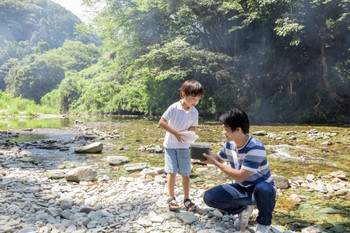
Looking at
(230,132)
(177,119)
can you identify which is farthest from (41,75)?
(230,132)

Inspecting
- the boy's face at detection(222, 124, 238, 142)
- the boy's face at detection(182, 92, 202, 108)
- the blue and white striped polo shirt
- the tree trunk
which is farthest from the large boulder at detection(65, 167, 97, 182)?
the tree trunk

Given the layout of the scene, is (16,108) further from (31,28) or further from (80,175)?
(31,28)

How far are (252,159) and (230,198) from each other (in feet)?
1.60

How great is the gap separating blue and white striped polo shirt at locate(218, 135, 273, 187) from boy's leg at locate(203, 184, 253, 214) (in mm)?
104

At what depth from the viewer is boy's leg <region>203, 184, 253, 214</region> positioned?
2.20 metres

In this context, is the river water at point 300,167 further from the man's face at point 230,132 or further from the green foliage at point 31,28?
the green foliage at point 31,28

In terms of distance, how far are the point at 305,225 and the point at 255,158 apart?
4.20ft

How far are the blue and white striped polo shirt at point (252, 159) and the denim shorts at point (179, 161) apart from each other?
0.54m

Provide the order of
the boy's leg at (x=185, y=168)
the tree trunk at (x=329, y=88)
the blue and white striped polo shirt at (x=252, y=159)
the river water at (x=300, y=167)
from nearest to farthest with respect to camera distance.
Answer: the blue and white striped polo shirt at (x=252, y=159) → the boy's leg at (x=185, y=168) → the river water at (x=300, y=167) → the tree trunk at (x=329, y=88)

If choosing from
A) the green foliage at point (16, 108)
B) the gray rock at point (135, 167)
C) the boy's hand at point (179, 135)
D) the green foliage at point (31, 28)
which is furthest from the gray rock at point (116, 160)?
the green foliage at point (31, 28)

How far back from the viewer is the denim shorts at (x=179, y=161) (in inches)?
105

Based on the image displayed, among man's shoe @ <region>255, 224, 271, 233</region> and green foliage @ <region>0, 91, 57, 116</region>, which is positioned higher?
green foliage @ <region>0, 91, 57, 116</region>

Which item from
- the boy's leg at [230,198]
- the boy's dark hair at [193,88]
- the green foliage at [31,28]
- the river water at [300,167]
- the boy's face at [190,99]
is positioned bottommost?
the river water at [300,167]

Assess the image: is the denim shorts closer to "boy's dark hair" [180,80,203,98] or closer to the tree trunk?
"boy's dark hair" [180,80,203,98]
